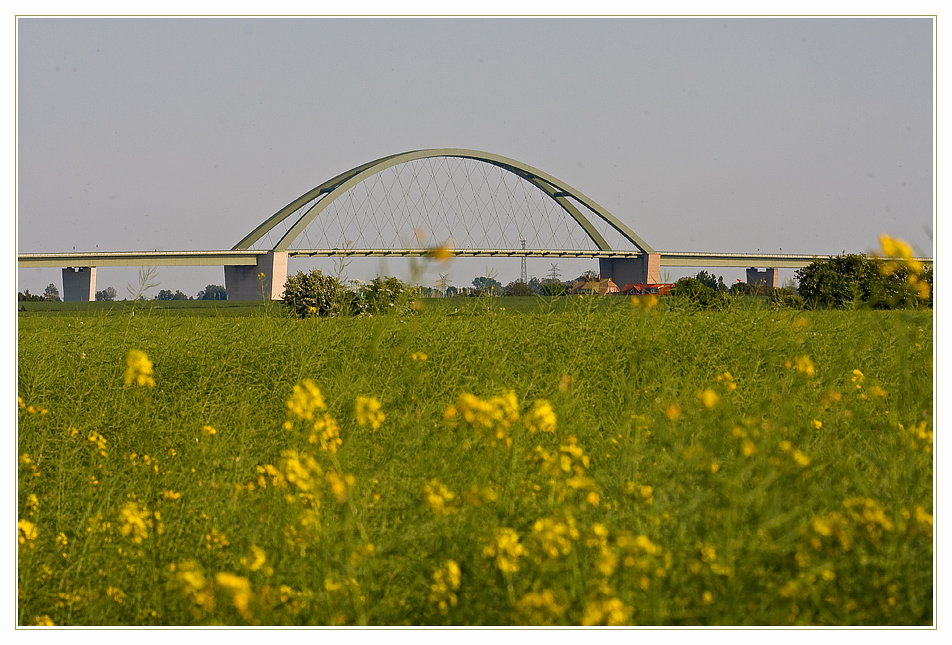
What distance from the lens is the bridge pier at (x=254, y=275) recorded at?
3466cm

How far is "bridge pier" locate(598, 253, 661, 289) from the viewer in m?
42.3

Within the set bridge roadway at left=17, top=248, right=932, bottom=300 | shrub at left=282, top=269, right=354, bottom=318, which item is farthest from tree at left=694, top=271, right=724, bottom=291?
bridge roadway at left=17, top=248, right=932, bottom=300

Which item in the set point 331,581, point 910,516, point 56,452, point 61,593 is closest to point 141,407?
point 56,452

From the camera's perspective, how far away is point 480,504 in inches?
82.4

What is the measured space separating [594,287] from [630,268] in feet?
128

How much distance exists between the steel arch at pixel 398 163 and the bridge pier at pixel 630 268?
4.01 feet

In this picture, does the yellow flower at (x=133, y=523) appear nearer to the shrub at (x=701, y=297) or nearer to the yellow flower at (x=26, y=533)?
the yellow flower at (x=26, y=533)

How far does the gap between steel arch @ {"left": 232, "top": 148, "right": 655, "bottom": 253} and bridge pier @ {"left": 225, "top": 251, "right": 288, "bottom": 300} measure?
971 millimetres

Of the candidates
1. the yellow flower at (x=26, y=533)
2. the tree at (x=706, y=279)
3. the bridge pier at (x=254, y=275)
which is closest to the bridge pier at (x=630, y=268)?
the bridge pier at (x=254, y=275)

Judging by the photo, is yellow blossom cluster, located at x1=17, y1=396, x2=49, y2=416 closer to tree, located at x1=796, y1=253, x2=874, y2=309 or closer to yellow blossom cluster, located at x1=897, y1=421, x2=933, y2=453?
yellow blossom cluster, located at x1=897, y1=421, x2=933, y2=453

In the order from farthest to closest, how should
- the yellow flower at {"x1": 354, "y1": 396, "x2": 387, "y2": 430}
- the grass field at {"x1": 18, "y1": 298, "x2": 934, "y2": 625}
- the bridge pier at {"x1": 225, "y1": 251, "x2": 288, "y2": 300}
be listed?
the bridge pier at {"x1": 225, "y1": 251, "x2": 288, "y2": 300} → the yellow flower at {"x1": 354, "y1": 396, "x2": 387, "y2": 430} → the grass field at {"x1": 18, "y1": 298, "x2": 934, "y2": 625}

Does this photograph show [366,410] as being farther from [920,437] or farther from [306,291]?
[306,291]

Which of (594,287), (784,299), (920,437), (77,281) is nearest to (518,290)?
(594,287)

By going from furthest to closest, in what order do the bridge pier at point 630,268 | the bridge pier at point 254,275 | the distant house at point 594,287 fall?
the bridge pier at point 630,268, the bridge pier at point 254,275, the distant house at point 594,287
